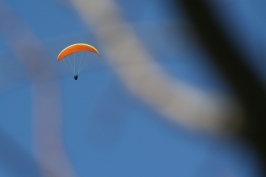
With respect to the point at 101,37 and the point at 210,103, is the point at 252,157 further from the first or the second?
the point at 101,37

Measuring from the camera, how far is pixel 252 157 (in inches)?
42.0

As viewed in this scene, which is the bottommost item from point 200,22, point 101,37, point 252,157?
point 252,157

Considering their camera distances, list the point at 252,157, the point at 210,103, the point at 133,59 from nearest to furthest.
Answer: the point at 252,157 < the point at 210,103 < the point at 133,59

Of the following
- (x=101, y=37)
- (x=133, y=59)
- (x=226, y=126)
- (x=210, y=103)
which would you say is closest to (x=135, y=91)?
(x=133, y=59)

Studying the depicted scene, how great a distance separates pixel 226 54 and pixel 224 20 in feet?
0.25

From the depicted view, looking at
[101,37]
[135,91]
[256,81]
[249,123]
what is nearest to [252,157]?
[249,123]

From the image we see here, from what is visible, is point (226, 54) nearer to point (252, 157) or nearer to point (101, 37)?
point (252, 157)

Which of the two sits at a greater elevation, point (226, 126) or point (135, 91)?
point (135, 91)

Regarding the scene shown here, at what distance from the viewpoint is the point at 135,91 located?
1567 millimetres

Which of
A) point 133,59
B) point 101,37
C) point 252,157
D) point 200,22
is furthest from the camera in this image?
point 101,37

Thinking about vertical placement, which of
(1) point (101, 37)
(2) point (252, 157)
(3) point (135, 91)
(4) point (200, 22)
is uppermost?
(1) point (101, 37)

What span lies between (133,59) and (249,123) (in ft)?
1.95

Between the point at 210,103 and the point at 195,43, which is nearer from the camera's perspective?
the point at 195,43

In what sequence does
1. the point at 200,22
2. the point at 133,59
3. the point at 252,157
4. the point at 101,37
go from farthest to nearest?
1. the point at 101,37
2. the point at 133,59
3. the point at 252,157
4. the point at 200,22
